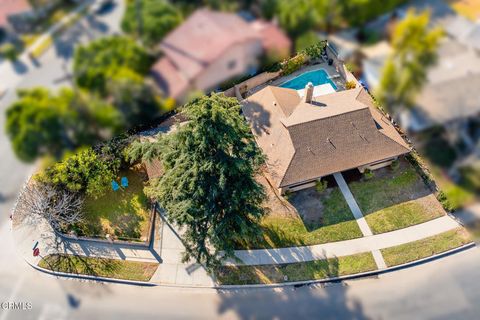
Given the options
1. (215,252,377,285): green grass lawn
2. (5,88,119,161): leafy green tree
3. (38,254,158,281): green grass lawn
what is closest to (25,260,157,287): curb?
(38,254,158,281): green grass lawn

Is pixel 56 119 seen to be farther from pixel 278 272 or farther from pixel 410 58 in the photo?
pixel 278 272

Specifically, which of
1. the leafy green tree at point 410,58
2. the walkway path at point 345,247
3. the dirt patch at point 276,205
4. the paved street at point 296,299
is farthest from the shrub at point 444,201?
the leafy green tree at point 410,58

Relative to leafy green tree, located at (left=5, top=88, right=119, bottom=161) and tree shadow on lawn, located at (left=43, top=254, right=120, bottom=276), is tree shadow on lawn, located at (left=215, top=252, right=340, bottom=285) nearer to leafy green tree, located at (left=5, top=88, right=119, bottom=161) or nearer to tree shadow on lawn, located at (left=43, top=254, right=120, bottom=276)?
tree shadow on lawn, located at (left=43, top=254, right=120, bottom=276)

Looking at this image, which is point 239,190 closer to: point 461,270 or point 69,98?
point 69,98

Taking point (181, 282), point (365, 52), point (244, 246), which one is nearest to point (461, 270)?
point (244, 246)

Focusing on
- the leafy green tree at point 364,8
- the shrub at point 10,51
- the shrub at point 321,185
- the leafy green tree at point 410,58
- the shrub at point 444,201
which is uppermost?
the shrub at point 10,51

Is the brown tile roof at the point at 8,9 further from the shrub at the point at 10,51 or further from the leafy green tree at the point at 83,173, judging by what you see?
the leafy green tree at the point at 83,173
